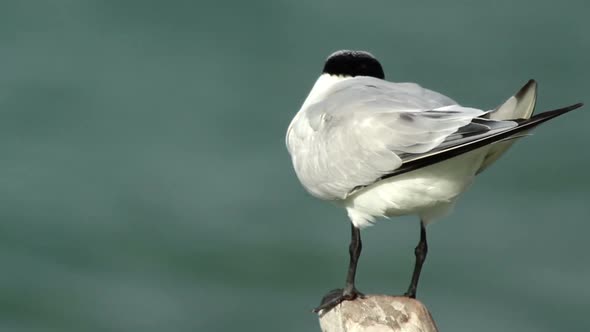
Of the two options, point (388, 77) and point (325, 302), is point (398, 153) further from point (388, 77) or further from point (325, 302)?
point (388, 77)

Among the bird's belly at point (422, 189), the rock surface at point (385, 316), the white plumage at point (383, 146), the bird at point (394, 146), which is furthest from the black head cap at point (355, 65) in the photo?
the rock surface at point (385, 316)

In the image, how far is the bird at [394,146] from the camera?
18.4 ft

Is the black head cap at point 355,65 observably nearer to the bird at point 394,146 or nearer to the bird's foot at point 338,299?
the bird at point 394,146

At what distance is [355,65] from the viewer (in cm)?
697

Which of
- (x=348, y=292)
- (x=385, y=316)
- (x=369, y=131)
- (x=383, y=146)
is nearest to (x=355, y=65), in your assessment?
(x=369, y=131)

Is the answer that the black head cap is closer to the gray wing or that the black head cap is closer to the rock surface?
the gray wing

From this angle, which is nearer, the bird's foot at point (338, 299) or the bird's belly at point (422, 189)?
the bird's belly at point (422, 189)

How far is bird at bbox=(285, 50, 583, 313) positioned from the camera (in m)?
5.60

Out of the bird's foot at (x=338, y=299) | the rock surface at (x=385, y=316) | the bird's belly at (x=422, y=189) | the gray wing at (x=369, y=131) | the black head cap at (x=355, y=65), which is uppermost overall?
the black head cap at (x=355, y=65)

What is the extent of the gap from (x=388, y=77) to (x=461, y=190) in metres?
7.06

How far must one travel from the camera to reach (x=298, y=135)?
6547 mm

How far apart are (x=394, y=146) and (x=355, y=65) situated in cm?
126

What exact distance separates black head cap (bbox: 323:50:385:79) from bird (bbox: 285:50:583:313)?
0.86ft

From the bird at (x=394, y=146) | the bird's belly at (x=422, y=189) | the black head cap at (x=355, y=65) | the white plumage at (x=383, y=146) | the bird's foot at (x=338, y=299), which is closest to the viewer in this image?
the bird at (x=394, y=146)
